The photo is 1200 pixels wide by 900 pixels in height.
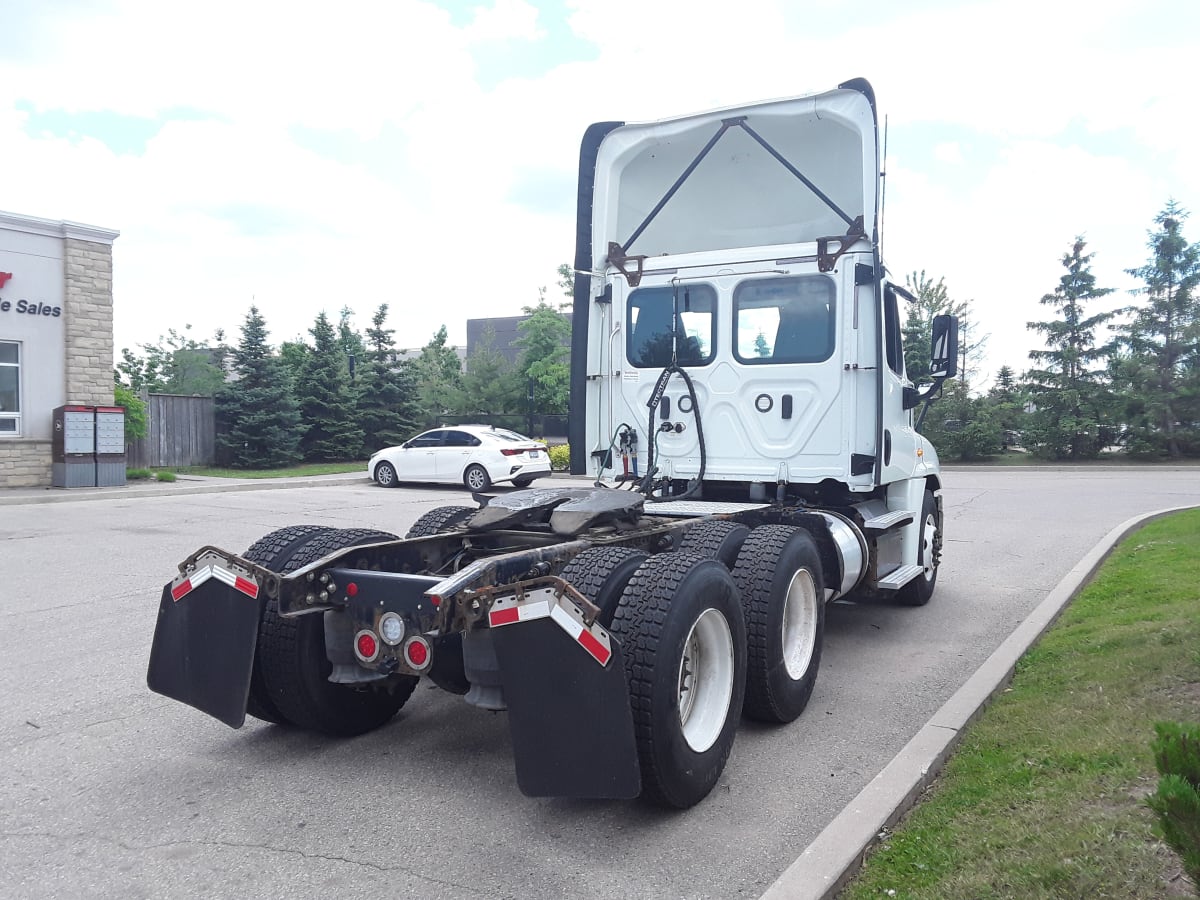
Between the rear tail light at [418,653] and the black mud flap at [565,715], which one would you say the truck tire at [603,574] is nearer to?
the black mud flap at [565,715]

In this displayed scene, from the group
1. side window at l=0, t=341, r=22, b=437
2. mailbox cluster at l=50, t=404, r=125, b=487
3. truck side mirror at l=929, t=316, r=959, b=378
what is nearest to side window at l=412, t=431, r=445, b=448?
mailbox cluster at l=50, t=404, r=125, b=487

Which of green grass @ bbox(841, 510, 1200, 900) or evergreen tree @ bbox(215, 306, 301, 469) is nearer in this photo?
green grass @ bbox(841, 510, 1200, 900)

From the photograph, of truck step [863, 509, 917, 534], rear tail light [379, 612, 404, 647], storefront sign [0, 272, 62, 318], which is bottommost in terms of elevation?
rear tail light [379, 612, 404, 647]

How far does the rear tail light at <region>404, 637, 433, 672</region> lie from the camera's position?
3.96m

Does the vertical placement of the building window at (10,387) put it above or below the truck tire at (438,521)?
above

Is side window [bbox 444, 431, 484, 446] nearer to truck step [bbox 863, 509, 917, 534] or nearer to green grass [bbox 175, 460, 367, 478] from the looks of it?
green grass [bbox 175, 460, 367, 478]

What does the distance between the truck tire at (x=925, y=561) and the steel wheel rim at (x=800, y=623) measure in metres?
2.68

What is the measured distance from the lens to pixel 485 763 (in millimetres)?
4430

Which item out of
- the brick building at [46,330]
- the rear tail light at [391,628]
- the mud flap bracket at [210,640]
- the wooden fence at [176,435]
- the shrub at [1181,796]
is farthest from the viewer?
the wooden fence at [176,435]

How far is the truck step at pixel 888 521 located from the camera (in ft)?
21.7

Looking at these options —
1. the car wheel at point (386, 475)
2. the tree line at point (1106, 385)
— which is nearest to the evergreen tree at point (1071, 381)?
the tree line at point (1106, 385)

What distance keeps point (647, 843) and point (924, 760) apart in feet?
4.56

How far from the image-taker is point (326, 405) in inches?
1139

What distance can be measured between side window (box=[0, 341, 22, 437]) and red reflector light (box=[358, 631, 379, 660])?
18679 millimetres
